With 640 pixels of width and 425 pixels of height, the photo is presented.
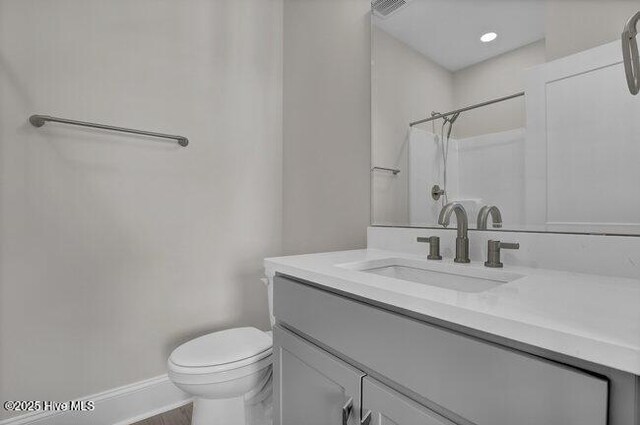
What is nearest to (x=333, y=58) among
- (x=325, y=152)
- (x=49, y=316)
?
(x=325, y=152)

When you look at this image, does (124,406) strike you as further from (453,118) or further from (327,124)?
(453,118)

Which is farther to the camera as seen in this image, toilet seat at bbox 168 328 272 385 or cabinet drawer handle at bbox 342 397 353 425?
toilet seat at bbox 168 328 272 385

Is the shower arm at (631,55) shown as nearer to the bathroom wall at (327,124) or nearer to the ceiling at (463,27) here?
the ceiling at (463,27)

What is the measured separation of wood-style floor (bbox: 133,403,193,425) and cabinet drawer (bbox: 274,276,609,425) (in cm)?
115

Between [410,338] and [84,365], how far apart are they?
148cm

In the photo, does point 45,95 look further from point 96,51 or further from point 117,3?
point 117,3

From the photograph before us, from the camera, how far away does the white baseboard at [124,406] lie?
125cm

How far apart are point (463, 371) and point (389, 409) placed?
7.6 inches

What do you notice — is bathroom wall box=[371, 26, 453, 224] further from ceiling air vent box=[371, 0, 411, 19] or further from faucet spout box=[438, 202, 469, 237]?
faucet spout box=[438, 202, 469, 237]

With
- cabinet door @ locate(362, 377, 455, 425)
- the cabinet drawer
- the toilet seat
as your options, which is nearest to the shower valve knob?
the cabinet drawer

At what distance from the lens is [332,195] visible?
159 centimetres

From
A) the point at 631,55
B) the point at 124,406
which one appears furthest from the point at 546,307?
the point at 124,406

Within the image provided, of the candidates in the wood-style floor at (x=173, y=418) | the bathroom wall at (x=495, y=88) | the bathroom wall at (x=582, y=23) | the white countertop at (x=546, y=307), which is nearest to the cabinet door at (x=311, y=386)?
the white countertop at (x=546, y=307)

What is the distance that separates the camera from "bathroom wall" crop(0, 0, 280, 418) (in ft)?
4.03
